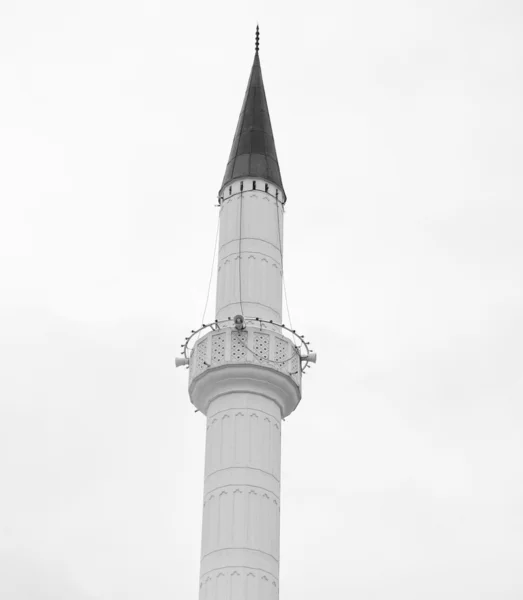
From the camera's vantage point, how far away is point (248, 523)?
35.8m

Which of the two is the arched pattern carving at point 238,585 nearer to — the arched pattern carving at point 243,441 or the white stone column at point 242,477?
the white stone column at point 242,477

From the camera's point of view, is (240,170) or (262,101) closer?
(240,170)

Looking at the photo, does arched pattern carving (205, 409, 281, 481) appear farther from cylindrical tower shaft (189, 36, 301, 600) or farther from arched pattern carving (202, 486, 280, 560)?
arched pattern carving (202, 486, 280, 560)

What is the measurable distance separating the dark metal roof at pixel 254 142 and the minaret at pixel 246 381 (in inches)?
1.9

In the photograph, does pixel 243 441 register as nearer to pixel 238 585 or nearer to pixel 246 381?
pixel 246 381

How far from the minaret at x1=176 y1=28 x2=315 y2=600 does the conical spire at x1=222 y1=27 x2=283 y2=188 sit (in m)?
0.05

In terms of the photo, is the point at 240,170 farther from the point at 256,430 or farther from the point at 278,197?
the point at 256,430

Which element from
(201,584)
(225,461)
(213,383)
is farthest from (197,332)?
(201,584)

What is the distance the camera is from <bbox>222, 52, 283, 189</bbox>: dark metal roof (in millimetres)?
43250

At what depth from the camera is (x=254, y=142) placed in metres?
44.2

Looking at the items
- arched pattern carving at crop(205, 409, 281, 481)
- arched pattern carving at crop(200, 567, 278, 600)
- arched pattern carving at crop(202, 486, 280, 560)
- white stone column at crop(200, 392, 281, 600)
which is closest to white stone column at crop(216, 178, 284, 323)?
white stone column at crop(200, 392, 281, 600)

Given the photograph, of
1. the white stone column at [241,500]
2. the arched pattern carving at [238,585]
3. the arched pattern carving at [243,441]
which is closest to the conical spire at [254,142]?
the white stone column at [241,500]

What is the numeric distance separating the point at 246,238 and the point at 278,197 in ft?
8.21

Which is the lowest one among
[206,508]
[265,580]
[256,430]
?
[265,580]
